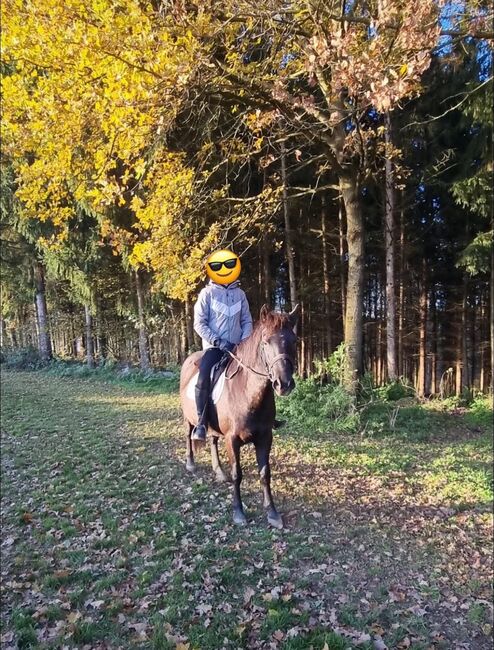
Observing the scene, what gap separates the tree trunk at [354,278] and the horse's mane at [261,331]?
16.1 ft

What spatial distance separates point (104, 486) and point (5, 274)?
60.0 ft

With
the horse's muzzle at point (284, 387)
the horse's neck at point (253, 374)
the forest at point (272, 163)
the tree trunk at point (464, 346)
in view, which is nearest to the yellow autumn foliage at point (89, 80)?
the forest at point (272, 163)

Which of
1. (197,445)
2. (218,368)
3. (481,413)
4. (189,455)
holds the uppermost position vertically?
(218,368)

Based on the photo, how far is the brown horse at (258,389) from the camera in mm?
4359

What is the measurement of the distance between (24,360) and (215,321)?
64.1ft

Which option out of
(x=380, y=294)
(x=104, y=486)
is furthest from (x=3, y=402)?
(x=380, y=294)

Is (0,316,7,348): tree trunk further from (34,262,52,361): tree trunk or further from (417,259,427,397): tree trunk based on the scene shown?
(417,259,427,397): tree trunk

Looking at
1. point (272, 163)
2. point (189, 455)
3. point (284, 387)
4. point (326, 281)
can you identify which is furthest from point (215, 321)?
point (326, 281)

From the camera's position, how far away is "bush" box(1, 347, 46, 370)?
21484 mm

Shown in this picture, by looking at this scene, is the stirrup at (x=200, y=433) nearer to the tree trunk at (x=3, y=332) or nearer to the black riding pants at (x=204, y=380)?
the black riding pants at (x=204, y=380)

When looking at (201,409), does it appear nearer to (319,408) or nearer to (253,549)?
(253,549)

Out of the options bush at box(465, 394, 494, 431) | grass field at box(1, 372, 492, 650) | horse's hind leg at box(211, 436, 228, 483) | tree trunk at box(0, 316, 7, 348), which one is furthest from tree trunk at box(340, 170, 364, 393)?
tree trunk at box(0, 316, 7, 348)

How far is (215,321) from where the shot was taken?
5637 mm

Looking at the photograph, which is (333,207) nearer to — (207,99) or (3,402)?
(207,99)
